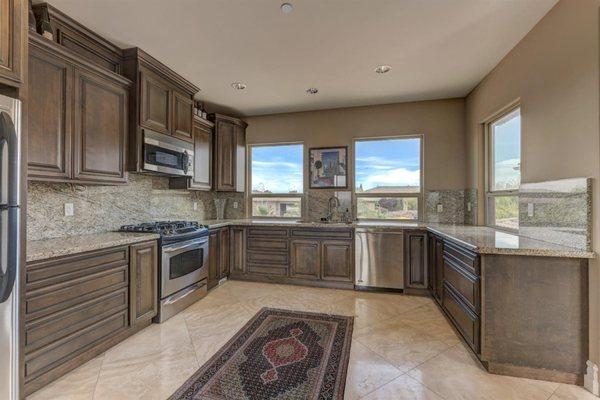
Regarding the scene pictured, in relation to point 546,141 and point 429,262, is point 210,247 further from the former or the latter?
point 546,141

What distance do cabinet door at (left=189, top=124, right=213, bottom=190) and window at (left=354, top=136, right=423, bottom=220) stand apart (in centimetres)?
220

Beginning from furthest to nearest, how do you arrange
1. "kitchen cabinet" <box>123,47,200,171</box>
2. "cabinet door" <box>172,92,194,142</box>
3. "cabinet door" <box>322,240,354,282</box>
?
"cabinet door" <box>322,240,354,282</box>
"cabinet door" <box>172,92,194,142</box>
"kitchen cabinet" <box>123,47,200,171</box>

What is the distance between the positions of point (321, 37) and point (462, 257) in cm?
222

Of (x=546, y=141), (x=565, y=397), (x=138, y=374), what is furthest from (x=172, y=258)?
(x=546, y=141)

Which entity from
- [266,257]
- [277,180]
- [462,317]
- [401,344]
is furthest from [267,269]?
[462,317]

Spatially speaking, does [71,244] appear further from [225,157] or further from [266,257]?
[225,157]

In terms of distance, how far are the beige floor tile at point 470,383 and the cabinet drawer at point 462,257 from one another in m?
0.67

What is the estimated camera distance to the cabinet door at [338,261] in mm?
3744

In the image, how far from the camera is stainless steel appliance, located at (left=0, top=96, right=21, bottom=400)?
1329mm

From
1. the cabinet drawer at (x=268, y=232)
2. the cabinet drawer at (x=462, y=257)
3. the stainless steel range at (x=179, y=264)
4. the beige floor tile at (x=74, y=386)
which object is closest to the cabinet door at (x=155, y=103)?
the stainless steel range at (x=179, y=264)

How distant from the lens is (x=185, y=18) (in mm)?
2207

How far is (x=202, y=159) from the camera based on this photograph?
394cm

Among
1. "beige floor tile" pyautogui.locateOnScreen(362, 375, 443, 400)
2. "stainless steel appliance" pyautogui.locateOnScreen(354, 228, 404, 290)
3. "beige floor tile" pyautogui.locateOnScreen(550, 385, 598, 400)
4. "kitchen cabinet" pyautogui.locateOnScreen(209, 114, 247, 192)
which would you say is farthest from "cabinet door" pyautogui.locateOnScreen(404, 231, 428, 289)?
"kitchen cabinet" pyautogui.locateOnScreen(209, 114, 247, 192)

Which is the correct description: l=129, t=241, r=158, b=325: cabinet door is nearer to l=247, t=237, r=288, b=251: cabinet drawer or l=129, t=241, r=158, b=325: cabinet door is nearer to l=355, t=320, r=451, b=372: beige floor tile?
l=247, t=237, r=288, b=251: cabinet drawer
